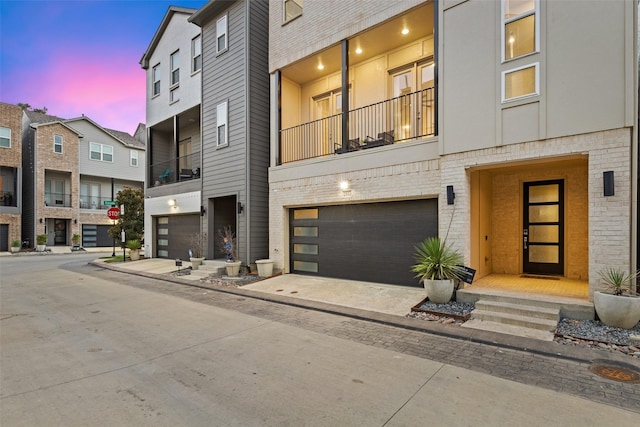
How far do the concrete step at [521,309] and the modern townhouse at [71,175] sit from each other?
2454cm

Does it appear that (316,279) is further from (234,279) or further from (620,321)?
(620,321)

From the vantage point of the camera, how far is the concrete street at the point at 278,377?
2.90 meters

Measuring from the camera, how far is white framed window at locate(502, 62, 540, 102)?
6113mm

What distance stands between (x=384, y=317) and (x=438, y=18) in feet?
22.1

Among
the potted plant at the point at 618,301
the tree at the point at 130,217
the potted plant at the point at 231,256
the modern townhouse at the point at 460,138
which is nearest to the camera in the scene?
the potted plant at the point at 618,301

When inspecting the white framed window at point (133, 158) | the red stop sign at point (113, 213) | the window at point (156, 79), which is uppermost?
the window at point (156, 79)

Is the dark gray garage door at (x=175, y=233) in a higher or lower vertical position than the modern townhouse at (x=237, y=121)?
lower

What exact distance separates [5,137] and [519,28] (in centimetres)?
3172

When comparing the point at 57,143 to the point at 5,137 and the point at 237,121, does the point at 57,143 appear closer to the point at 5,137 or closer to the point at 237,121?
the point at 5,137

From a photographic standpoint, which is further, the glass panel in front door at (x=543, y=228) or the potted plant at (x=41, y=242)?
the potted plant at (x=41, y=242)

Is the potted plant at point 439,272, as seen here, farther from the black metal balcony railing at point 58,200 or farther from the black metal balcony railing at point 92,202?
the black metal balcony railing at point 58,200

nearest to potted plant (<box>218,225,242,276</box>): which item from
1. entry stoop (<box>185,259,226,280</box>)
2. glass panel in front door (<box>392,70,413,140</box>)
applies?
entry stoop (<box>185,259,226,280</box>)

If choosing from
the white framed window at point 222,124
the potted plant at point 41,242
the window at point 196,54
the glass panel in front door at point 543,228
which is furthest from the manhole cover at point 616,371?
the potted plant at point 41,242

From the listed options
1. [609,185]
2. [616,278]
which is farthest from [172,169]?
[616,278]
